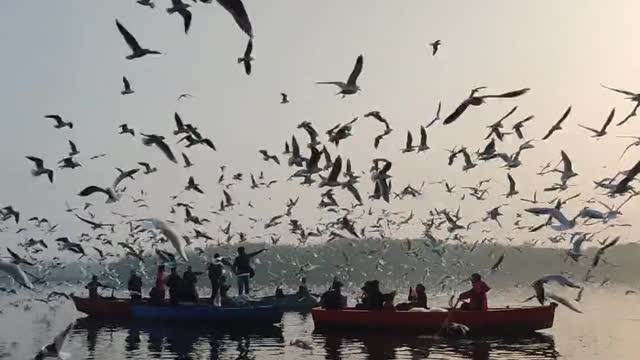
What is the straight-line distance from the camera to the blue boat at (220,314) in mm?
34531

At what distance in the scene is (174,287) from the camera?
3694 cm

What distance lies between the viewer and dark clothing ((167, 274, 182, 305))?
36.8m

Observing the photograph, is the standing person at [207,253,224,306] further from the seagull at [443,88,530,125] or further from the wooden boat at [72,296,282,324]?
the seagull at [443,88,530,125]

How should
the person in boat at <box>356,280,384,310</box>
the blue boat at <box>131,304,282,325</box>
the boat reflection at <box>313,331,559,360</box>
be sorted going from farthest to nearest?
the blue boat at <box>131,304,282,325</box>, the person in boat at <box>356,280,384,310</box>, the boat reflection at <box>313,331,559,360</box>

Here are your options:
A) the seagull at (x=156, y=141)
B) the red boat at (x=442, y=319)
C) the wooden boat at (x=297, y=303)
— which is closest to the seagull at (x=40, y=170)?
the seagull at (x=156, y=141)

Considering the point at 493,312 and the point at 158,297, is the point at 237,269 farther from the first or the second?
the point at 493,312

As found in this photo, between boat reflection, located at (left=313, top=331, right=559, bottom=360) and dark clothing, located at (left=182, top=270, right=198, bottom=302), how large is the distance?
668 centimetres

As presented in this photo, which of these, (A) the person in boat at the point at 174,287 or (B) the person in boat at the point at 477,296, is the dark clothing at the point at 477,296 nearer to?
(B) the person in boat at the point at 477,296

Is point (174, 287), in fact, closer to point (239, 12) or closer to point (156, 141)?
point (156, 141)

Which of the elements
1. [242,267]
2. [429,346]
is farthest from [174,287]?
[429,346]

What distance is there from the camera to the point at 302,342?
29875 millimetres

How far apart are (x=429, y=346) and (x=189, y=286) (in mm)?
12506

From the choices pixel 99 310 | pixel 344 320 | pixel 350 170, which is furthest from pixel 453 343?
pixel 99 310

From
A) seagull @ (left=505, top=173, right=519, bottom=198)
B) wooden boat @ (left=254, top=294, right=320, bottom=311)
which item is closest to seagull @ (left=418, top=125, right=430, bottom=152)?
seagull @ (left=505, top=173, right=519, bottom=198)
